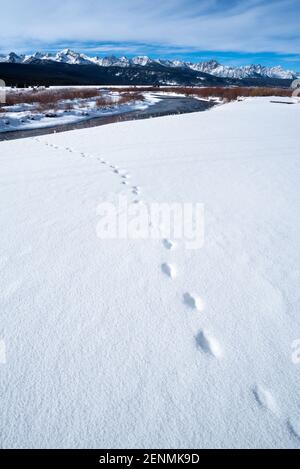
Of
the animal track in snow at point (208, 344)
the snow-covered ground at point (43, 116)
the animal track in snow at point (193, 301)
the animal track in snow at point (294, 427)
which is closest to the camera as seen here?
the animal track in snow at point (294, 427)

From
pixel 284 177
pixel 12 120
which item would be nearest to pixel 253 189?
pixel 284 177

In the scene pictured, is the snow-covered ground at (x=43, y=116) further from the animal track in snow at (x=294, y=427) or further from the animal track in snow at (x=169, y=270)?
the animal track in snow at (x=294, y=427)

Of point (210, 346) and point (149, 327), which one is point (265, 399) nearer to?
point (210, 346)

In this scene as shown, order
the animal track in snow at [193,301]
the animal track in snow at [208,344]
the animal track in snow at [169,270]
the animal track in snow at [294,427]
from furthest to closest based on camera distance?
the animal track in snow at [169,270] < the animal track in snow at [193,301] < the animal track in snow at [208,344] < the animal track in snow at [294,427]

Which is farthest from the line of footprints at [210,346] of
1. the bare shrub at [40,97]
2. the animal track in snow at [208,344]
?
the bare shrub at [40,97]

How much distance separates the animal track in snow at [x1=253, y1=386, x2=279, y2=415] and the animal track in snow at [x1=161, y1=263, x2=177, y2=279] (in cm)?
109

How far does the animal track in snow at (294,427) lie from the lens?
139 cm

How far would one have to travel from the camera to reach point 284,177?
4.84 m

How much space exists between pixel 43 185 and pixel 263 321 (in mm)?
3809

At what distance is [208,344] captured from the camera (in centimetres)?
185

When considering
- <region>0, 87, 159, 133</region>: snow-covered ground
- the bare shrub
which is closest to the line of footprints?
<region>0, 87, 159, 133</region>: snow-covered ground

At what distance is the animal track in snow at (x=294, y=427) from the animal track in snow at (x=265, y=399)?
2.6 inches

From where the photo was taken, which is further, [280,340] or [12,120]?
[12,120]

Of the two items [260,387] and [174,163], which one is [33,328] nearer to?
[260,387]
